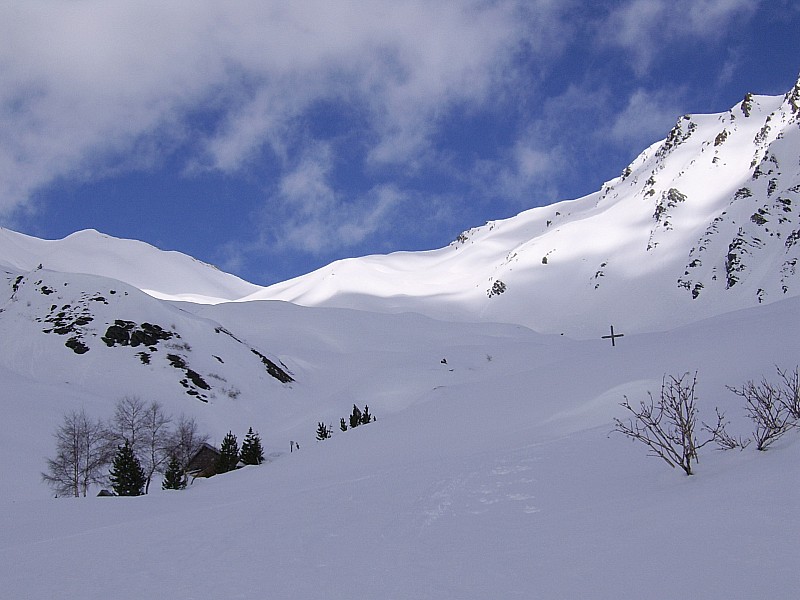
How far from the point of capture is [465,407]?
19.4 meters

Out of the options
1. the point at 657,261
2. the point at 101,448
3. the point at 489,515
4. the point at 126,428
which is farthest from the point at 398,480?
the point at 657,261

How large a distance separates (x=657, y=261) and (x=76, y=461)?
5092 inches

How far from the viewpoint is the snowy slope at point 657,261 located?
370ft

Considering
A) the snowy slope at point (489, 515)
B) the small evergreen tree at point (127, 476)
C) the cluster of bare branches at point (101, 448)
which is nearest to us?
the snowy slope at point (489, 515)

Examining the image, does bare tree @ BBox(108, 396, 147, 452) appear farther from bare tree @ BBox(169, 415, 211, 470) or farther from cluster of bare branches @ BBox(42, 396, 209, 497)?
bare tree @ BBox(169, 415, 211, 470)

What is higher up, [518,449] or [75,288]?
[75,288]

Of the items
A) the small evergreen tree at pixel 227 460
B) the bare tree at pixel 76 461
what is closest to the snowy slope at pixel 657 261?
the small evergreen tree at pixel 227 460

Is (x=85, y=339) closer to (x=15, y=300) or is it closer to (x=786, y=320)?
(x=15, y=300)

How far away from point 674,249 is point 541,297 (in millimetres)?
31892

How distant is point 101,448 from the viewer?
1294 inches

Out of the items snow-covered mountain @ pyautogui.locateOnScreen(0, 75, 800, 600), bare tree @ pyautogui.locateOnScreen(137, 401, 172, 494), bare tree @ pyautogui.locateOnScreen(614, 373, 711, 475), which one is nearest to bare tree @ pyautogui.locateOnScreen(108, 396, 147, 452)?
bare tree @ pyautogui.locateOnScreen(137, 401, 172, 494)

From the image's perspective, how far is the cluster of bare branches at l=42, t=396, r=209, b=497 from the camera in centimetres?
2988

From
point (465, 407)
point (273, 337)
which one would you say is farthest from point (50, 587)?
point (273, 337)

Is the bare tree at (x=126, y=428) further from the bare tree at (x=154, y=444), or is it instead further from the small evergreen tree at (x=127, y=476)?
the small evergreen tree at (x=127, y=476)
